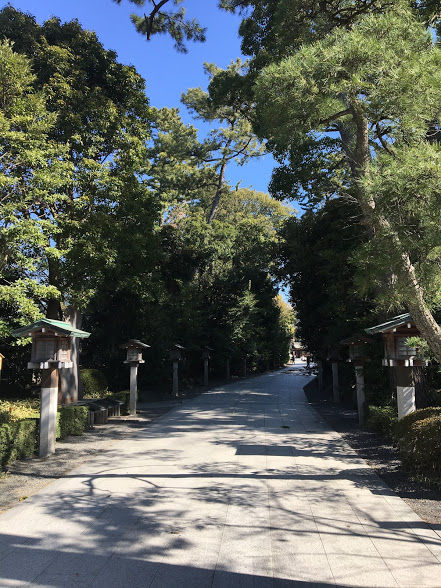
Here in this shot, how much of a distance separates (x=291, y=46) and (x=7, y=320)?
10577 millimetres

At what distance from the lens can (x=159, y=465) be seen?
662 cm

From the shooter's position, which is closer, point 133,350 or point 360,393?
point 360,393

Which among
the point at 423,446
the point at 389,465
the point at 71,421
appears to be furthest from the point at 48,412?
the point at 423,446

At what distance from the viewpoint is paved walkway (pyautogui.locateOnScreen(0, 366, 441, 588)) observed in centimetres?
323

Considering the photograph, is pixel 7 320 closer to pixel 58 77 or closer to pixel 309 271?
pixel 58 77

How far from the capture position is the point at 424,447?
5.51 metres

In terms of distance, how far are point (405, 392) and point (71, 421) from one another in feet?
23.6

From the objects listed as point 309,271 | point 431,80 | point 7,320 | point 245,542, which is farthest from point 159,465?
point 309,271

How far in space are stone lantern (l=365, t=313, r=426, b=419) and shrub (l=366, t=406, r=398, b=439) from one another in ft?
3.19

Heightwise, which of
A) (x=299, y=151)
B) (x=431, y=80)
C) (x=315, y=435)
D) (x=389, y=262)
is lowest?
(x=315, y=435)

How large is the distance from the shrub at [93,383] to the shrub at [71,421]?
686 cm

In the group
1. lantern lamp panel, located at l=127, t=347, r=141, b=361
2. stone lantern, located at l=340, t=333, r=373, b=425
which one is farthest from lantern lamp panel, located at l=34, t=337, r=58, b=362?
stone lantern, located at l=340, t=333, r=373, b=425

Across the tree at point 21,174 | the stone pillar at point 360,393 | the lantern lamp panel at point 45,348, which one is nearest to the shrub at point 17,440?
the lantern lamp panel at point 45,348

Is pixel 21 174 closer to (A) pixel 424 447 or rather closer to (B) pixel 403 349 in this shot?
(B) pixel 403 349
